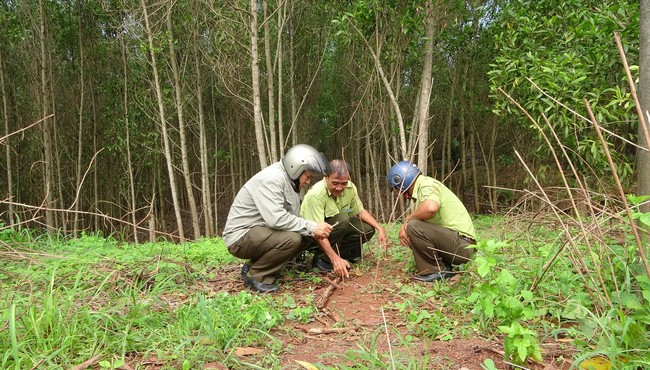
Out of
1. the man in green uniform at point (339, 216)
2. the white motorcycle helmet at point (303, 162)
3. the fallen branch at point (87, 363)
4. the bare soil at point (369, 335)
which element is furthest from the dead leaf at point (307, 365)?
the white motorcycle helmet at point (303, 162)

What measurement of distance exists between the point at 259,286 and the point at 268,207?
2.21 ft

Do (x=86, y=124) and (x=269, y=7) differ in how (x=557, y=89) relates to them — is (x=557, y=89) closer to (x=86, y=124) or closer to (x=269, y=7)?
(x=269, y=7)

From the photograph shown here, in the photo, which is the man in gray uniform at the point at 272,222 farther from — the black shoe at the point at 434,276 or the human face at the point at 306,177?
the black shoe at the point at 434,276

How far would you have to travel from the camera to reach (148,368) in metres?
1.94

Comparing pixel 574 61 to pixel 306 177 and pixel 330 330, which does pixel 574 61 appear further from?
pixel 330 330

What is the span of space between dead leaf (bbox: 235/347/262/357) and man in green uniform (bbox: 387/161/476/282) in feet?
5.89

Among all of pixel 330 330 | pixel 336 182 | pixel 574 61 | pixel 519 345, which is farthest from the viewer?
pixel 574 61

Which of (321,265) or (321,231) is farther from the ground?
(321,231)

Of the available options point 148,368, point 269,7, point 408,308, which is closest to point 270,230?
point 408,308

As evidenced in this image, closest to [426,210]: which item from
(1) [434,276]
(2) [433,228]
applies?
(2) [433,228]

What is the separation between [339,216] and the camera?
4055 millimetres

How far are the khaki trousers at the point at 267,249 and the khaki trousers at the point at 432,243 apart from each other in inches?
39.6

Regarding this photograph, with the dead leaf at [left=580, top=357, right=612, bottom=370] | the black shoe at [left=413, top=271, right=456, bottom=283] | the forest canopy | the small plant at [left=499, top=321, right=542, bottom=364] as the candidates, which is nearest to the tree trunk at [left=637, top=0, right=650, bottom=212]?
the dead leaf at [left=580, top=357, right=612, bottom=370]

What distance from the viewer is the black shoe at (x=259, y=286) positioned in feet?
11.0
